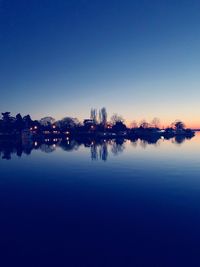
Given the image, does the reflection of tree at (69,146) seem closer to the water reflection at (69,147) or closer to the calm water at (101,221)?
the water reflection at (69,147)

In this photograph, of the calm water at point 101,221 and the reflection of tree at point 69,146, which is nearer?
the calm water at point 101,221

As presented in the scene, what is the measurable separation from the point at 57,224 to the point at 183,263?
25.8ft

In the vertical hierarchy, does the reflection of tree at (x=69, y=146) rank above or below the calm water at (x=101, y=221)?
above

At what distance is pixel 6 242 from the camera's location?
13578 mm

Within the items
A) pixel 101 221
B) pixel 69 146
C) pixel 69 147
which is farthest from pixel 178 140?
pixel 101 221

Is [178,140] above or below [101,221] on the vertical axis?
above

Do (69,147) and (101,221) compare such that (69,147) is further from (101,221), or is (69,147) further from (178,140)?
(178,140)

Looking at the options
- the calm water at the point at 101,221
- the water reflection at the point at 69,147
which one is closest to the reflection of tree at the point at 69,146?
the water reflection at the point at 69,147

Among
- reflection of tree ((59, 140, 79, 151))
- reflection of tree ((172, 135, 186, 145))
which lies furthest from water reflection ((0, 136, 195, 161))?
reflection of tree ((172, 135, 186, 145))

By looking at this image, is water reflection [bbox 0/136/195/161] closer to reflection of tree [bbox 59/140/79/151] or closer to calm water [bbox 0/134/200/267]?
reflection of tree [bbox 59/140/79/151]

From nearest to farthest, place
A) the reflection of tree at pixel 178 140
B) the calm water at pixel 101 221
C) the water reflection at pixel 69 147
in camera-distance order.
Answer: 1. the calm water at pixel 101 221
2. the water reflection at pixel 69 147
3. the reflection of tree at pixel 178 140

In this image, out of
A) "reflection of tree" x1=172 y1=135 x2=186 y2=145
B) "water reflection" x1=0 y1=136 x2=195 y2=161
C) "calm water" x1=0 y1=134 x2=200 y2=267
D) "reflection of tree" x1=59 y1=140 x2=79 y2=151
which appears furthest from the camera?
"reflection of tree" x1=172 y1=135 x2=186 y2=145

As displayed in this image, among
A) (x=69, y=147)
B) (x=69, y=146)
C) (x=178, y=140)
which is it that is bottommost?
(x=178, y=140)

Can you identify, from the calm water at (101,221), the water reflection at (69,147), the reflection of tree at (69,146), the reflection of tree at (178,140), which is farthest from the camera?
the reflection of tree at (178,140)
